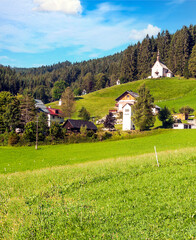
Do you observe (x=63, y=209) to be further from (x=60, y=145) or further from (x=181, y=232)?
(x=60, y=145)

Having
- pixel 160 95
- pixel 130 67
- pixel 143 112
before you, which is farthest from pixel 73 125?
pixel 130 67

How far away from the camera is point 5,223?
898 cm

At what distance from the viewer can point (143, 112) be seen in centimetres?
6009

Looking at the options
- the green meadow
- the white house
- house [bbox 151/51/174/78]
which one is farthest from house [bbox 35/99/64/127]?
the green meadow

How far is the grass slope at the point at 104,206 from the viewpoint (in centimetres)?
779

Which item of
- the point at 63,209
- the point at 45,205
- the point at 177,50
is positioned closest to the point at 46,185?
the point at 45,205

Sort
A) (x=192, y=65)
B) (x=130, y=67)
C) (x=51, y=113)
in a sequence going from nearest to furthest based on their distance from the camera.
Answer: (x=51, y=113) → (x=192, y=65) → (x=130, y=67)

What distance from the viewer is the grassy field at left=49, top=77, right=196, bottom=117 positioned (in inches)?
3859

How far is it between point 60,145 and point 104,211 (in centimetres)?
4694

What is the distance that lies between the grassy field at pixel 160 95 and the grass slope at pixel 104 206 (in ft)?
259

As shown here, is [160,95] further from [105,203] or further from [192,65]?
[105,203]

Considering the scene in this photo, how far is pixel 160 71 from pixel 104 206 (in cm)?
13245

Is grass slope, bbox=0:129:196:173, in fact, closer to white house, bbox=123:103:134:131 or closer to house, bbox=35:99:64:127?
white house, bbox=123:103:134:131

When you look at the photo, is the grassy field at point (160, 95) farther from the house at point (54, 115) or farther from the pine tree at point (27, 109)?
the pine tree at point (27, 109)
